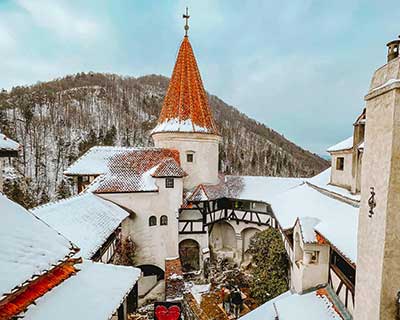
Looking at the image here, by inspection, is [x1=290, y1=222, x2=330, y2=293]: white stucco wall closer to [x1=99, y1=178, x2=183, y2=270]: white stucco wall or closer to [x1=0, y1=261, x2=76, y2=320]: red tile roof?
[x1=0, y1=261, x2=76, y2=320]: red tile roof

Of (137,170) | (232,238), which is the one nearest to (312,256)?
(137,170)

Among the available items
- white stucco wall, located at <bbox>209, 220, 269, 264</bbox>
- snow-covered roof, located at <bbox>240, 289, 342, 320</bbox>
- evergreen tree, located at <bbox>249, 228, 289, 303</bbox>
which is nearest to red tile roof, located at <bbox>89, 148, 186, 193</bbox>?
evergreen tree, located at <bbox>249, 228, 289, 303</bbox>

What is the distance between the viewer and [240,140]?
5425 centimetres

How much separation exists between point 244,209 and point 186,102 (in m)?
7.85

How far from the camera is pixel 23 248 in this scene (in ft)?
12.0

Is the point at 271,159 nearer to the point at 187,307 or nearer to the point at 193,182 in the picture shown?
the point at 193,182

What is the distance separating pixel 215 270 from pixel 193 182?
5.56 meters

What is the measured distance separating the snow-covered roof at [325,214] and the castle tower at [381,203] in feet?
3.40

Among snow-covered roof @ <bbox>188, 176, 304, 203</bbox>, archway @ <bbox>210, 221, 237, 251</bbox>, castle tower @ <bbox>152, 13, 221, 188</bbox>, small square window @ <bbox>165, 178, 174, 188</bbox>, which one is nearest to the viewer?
small square window @ <bbox>165, 178, 174, 188</bbox>

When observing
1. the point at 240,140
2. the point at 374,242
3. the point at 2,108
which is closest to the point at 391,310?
the point at 374,242

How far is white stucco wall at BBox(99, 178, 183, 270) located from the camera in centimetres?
1420

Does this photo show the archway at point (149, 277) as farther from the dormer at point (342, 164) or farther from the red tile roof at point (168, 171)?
the dormer at point (342, 164)

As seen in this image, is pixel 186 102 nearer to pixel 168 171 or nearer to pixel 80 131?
pixel 168 171

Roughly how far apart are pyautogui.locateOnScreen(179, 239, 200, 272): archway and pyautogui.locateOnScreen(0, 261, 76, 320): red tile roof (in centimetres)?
1174
